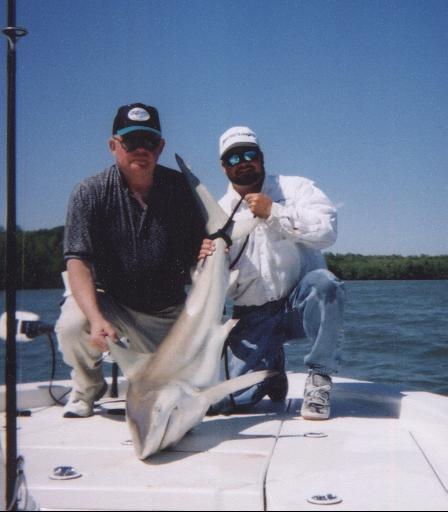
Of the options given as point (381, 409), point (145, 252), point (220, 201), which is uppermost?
point (220, 201)

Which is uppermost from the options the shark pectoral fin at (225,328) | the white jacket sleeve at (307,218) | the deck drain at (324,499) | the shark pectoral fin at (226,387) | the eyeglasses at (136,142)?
the eyeglasses at (136,142)

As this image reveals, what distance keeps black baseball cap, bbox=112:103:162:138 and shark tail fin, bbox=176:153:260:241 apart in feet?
0.96

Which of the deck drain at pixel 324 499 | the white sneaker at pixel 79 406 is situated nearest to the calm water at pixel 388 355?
the white sneaker at pixel 79 406

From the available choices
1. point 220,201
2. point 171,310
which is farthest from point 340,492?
point 220,201

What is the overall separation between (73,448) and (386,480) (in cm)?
→ 134

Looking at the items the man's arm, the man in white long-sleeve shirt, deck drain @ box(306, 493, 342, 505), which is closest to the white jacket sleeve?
the man in white long-sleeve shirt

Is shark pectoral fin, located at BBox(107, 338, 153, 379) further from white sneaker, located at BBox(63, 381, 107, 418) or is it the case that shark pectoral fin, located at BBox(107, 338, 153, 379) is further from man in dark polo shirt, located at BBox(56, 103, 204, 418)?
white sneaker, located at BBox(63, 381, 107, 418)

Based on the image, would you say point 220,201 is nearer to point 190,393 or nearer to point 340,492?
point 190,393

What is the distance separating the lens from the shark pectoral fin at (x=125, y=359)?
3.03 metres

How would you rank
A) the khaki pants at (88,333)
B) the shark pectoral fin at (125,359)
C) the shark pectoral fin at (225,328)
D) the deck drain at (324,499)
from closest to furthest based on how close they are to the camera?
the deck drain at (324,499) → the shark pectoral fin at (125,359) → the shark pectoral fin at (225,328) → the khaki pants at (88,333)

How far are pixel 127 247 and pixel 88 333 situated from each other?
505 millimetres

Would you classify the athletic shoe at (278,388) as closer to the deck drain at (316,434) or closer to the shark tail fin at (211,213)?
the deck drain at (316,434)

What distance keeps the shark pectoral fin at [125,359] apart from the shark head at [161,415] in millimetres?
69

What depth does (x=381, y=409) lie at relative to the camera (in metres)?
3.76
